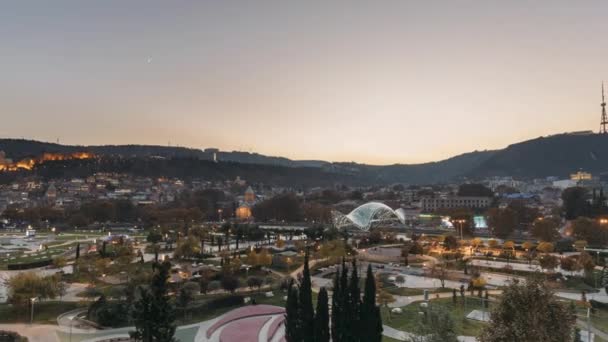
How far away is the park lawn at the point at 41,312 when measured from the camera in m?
22.6

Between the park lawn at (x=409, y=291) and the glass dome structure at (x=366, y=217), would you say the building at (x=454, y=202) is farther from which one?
the park lawn at (x=409, y=291)

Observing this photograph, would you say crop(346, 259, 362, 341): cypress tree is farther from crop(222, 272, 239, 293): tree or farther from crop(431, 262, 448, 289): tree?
crop(431, 262, 448, 289): tree

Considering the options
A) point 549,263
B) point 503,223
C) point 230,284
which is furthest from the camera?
point 503,223

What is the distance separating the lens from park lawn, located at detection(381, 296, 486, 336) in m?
21.0

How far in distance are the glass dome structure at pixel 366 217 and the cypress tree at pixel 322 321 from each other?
168 feet

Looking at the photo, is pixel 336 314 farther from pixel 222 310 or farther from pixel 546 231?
pixel 546 231

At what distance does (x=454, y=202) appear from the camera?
9688 centimetres

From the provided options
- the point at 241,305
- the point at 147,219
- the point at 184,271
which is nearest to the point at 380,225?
the point at 147,219

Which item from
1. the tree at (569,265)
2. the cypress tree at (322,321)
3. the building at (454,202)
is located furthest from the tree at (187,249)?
the building at (454,202)

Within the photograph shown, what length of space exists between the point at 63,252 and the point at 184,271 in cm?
1897

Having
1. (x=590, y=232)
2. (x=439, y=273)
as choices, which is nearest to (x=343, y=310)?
(x=439, y=273)

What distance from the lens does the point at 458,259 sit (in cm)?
3925

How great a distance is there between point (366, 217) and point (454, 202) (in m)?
35.3

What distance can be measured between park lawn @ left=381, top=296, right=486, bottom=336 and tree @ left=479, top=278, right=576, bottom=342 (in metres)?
8.48
